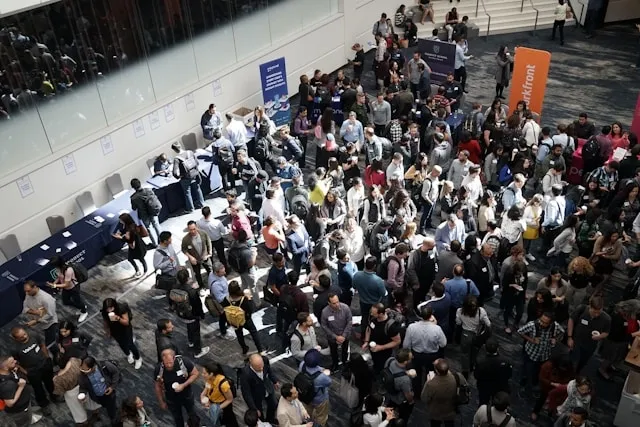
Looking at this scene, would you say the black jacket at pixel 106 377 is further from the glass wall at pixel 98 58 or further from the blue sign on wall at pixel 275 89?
the blue sign on wall at pixel 275 89

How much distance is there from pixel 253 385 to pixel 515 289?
365 centimetres

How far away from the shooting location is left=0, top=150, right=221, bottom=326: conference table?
31.4 feet

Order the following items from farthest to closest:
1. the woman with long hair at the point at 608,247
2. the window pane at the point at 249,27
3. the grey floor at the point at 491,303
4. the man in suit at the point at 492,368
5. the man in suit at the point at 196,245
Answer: the window pane at the point at 249,27 < the man in suit at the point at 196,245 < the woman with long hair at the point at 608,247 < the grey floor at the point at 491,303 < the man in suit at the point at 492,368

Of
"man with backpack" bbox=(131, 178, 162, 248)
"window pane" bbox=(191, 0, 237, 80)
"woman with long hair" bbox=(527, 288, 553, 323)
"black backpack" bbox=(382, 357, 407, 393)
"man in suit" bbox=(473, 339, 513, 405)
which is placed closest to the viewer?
"black backpack" bbox=(382, 357, 407, 393)

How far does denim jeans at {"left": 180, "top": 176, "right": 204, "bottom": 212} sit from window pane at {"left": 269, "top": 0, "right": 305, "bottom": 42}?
4847mm

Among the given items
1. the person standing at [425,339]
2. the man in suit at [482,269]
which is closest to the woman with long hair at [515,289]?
the man in suit at [482,269]

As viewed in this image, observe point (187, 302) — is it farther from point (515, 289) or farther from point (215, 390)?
point (515, 289)

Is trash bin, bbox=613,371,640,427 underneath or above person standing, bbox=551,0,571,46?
underneath

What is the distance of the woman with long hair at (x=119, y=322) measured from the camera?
7617 millimetres

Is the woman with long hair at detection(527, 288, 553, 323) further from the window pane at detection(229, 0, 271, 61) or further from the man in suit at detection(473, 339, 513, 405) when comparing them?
the window pane at detection(229, 0, 271, 61)

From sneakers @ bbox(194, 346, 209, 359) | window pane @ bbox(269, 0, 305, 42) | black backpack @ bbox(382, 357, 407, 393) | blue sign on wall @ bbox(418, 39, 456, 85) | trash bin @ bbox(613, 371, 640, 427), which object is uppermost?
window pane @ bbox(269, 0, 305, 42)

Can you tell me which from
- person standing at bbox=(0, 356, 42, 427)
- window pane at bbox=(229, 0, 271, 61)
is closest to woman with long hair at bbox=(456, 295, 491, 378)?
person standing at bbox=(0, 356, 42, 427)

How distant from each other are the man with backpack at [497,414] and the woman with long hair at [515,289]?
2.24 meters

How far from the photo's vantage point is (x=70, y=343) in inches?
282
